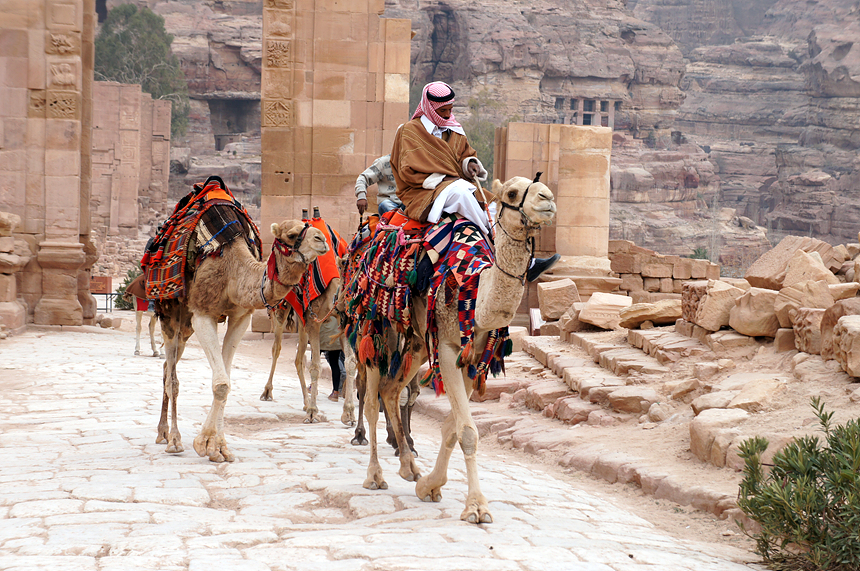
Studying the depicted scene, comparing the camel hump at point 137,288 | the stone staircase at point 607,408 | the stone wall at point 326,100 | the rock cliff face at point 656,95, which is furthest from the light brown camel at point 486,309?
the rock cliff face at point 656,95

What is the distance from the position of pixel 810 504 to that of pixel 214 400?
397cm

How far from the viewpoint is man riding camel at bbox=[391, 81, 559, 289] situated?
17.0ft

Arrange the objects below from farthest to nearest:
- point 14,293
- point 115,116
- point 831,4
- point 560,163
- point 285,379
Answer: point 831,4 < point 115,116 < point 560,163 < point 14,293 < point 285,379

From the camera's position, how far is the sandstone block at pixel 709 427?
629 cm

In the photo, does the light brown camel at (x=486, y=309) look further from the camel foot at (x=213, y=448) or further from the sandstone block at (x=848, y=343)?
the sandstone block at (x=848, y=343)

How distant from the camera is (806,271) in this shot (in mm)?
9125

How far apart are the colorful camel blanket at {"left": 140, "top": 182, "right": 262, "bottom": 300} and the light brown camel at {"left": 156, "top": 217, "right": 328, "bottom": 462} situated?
0.08 metres

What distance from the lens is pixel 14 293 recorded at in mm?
15250

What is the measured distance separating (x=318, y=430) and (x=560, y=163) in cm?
1116

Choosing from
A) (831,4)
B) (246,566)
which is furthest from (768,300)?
(831,4)

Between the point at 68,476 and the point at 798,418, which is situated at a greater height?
the point at 798,418

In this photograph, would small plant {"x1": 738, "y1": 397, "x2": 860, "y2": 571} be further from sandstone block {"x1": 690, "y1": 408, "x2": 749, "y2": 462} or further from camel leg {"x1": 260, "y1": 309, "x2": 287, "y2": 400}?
camel leg {"x1": 260, "y1": 309, "x2": 287, "y2": 400}

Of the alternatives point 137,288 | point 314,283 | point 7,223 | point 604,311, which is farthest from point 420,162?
point 7,223

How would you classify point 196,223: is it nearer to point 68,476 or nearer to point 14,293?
point 68,476
